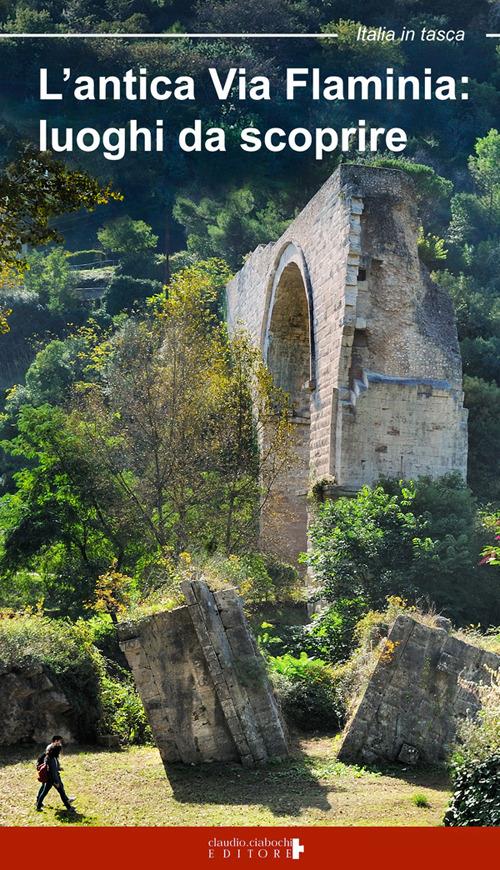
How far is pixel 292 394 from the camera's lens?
69.1 ft

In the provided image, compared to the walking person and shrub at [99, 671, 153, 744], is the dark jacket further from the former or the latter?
shrub at [99, 671, 153, 744]

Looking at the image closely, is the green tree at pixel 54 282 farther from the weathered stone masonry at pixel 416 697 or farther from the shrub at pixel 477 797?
the shrub at pixel 477 797

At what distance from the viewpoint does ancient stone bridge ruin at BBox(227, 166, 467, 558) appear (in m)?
15.6

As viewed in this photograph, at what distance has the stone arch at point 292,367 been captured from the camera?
18.6m

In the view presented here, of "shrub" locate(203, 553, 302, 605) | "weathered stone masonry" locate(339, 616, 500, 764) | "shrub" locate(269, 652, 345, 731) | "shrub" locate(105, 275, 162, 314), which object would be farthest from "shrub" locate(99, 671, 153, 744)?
"shrub" locate(105, 275, 162, 314)

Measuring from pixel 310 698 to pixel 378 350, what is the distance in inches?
254

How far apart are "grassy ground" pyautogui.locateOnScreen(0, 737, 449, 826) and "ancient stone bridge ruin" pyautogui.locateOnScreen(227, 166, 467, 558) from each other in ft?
21.1

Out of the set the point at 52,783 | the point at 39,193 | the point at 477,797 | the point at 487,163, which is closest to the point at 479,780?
the point at 477,797

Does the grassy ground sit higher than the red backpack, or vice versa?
the red backpack

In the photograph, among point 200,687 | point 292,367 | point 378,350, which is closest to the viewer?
point 200,687

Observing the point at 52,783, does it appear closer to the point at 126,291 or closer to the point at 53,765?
the point at 53,765

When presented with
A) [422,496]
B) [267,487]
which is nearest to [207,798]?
[422,496]

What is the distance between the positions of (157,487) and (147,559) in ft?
Answer: 3.63
